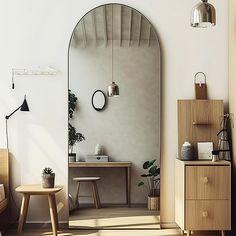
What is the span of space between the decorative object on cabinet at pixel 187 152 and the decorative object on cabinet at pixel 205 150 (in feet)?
0.42

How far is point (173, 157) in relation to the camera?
16.3 ft

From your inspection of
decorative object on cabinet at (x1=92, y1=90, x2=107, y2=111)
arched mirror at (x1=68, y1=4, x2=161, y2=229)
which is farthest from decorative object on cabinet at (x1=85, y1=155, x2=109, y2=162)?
decorative object on cabinet at (x1=92, y1=90, x2=107, y2=111)

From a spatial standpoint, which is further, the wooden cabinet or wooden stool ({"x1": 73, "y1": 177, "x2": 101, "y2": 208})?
wooden stool ({"x1": 73, "y1": 177, "x2": 101, "y2": 208})

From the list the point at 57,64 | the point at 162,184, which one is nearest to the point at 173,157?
the point at 162,184

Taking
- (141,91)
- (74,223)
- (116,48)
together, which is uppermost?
(116,48)

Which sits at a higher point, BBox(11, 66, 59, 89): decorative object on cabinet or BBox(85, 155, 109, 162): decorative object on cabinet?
BBox(11, 66, 59, 89): decorative object on cabinet

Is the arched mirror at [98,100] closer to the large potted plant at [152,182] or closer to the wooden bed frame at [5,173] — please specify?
the large potted plant at [152,182]

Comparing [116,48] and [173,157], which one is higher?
[116,48]

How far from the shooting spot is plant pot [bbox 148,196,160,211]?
493 centimetres

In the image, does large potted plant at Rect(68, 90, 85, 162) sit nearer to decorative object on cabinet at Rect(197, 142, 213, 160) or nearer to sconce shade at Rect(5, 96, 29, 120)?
sconce shade at Rect(5, 96, 29, 120)

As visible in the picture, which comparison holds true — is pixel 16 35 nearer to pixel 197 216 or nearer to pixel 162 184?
pixel 162 184

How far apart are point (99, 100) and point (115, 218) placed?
1.23 m

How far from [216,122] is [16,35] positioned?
2268 millimetres

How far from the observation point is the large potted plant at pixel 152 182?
4.93 metres
